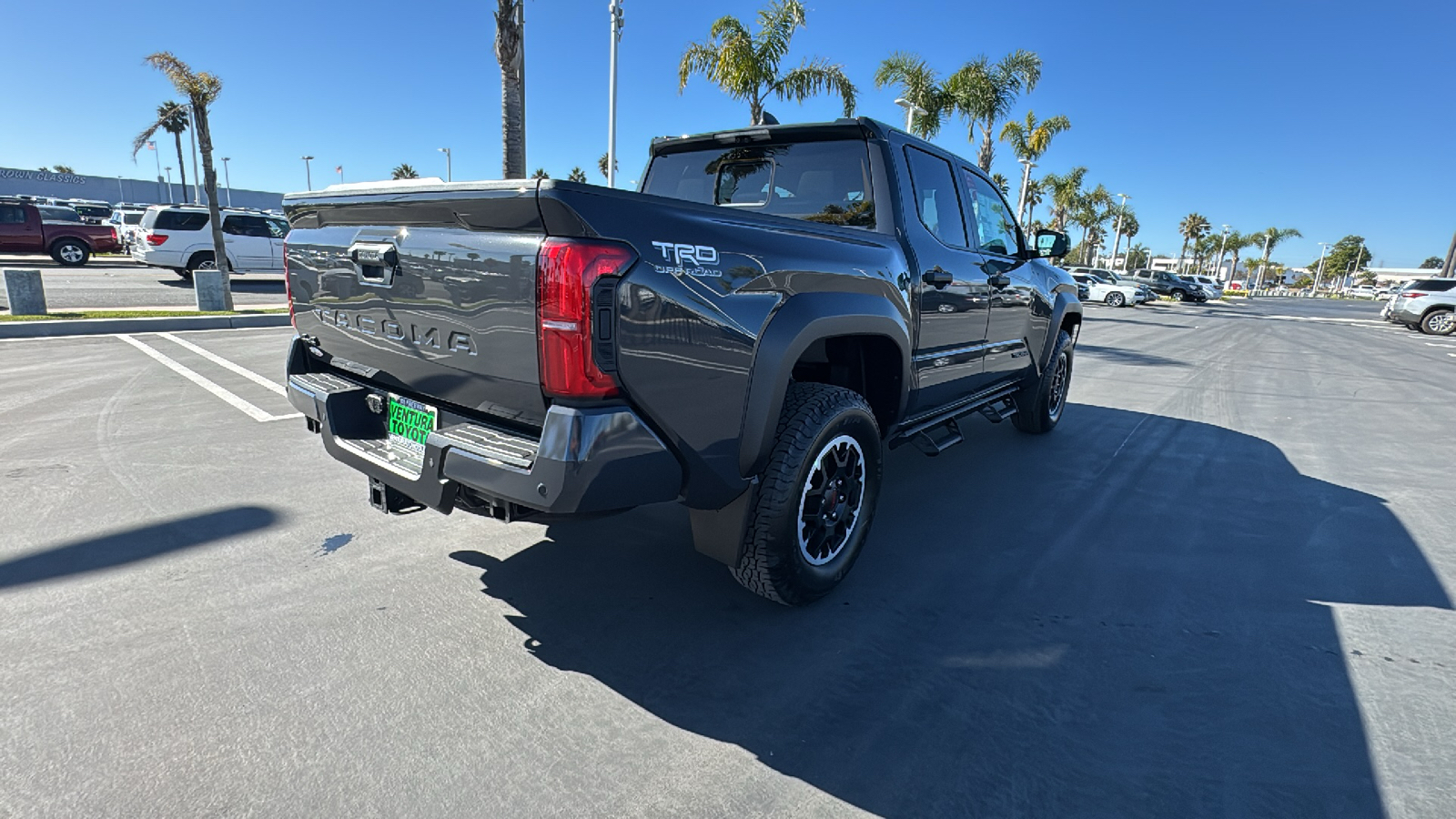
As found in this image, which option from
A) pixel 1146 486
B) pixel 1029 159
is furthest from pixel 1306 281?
pixel 1146 486

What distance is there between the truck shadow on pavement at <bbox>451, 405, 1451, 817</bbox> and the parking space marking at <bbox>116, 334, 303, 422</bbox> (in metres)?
3.23

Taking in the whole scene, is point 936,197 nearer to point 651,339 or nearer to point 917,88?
point 651,339

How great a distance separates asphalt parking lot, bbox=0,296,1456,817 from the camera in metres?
2.00

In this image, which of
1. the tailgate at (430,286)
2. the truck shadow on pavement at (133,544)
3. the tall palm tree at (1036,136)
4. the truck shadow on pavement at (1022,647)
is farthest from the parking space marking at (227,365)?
the tall palm tree at (1036,136)

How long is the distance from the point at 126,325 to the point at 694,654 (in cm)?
1050

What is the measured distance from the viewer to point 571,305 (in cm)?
201

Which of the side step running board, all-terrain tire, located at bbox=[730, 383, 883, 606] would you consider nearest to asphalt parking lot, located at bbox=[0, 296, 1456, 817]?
all-terrain tire, located at bbox=[730, 383, 883, 606]

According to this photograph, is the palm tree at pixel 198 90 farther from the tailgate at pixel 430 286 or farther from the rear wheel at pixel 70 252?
the rear wheel at pixel 70 252

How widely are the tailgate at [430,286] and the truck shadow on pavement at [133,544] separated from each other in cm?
118

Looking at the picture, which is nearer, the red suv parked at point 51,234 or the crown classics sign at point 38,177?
the red suv parked at point 51,234

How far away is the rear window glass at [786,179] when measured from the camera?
11.8 ft

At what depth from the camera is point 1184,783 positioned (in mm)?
2064

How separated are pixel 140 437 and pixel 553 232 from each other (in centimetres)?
445

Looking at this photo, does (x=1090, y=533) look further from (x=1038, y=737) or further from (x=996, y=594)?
(x=1038, y=737)
